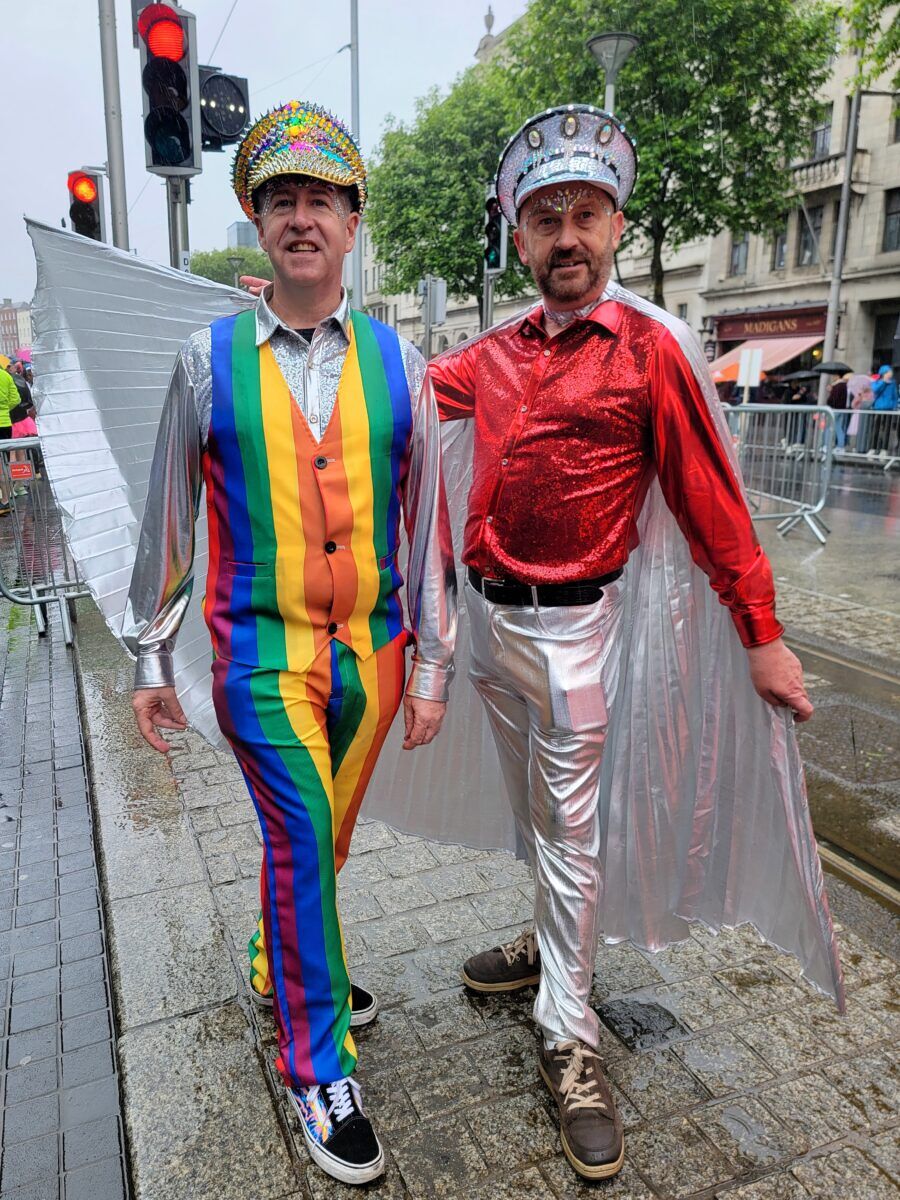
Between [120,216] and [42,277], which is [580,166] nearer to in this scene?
[42,277]

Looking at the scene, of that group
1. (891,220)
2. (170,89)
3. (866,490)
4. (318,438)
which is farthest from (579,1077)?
(891,220)

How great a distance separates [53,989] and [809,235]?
2995 centimetres

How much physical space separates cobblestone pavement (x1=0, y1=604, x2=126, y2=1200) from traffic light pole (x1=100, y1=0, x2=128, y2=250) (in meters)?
4.21

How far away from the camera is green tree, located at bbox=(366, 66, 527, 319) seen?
3030cm

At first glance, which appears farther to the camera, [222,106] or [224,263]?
[224,263]

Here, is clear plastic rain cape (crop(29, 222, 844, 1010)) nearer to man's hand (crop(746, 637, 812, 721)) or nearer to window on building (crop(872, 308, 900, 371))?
man's hand (crop(746, 637, 812, 721))

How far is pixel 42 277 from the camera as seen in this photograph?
2340 mm

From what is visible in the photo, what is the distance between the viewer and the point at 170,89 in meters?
5.44

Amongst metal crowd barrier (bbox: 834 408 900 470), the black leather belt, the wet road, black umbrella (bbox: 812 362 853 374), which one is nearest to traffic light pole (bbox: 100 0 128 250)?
the black leather belt

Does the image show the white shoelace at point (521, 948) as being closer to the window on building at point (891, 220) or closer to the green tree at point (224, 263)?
the window on building at point (891, 220)

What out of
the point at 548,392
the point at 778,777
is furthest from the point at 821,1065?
the point at 548,392

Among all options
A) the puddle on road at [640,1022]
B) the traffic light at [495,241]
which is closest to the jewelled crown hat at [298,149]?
the puddle on road at [640,1022]

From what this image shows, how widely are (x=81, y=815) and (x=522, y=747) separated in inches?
92.0

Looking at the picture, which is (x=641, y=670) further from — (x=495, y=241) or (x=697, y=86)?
(x=697, y=86)
